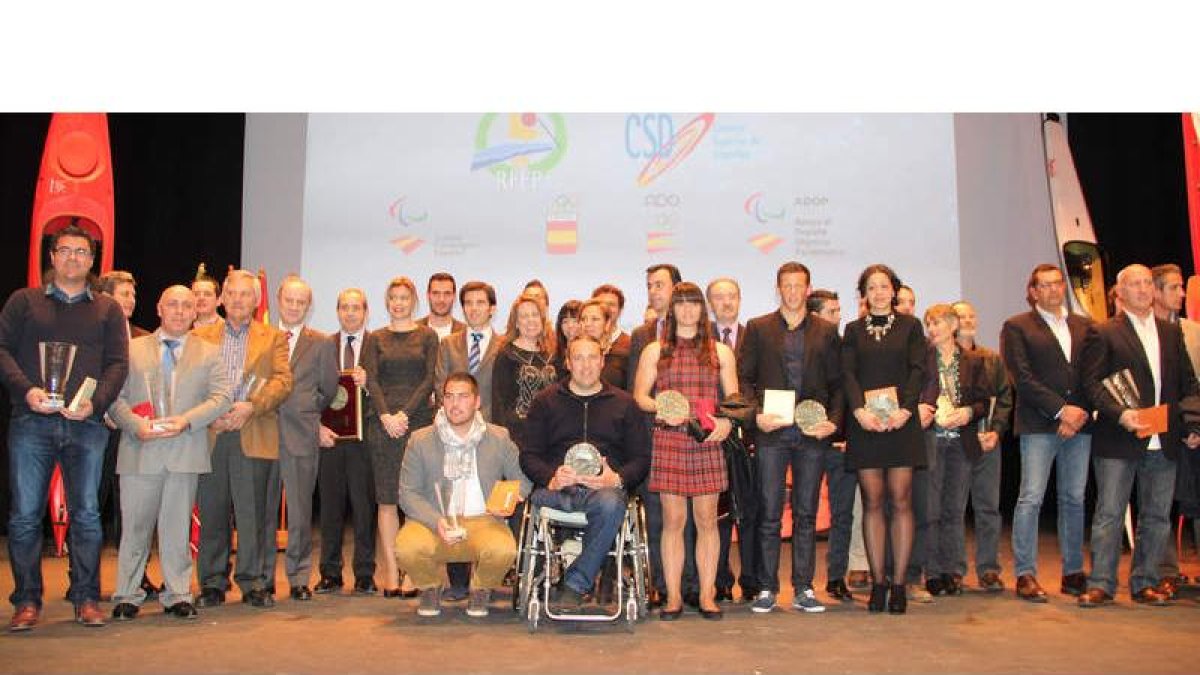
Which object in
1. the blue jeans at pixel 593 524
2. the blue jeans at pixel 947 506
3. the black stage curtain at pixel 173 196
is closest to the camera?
the blue jeans at pixel 593 524

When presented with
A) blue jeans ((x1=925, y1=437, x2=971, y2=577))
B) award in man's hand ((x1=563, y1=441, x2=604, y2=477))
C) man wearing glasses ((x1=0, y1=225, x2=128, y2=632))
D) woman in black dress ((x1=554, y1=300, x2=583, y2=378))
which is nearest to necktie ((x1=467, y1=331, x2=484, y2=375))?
woman in black dress ((x1=554, y1=300, x2=583, y2=378))

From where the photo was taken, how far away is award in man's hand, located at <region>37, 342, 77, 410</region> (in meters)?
4.23

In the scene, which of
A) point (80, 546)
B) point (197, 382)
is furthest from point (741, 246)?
point (80, 546)

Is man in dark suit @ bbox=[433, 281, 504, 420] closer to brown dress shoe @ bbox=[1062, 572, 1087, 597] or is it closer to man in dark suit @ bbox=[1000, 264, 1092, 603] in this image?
man in dark suit @ bbox=[1000, 264, 1092, 603]

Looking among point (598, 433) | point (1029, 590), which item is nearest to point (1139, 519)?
point (1029, 590)

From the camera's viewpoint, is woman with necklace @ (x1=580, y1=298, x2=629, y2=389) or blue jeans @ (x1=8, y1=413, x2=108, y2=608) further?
woman with necklace @ (x1=580, y1=298, x2=629, y2=389)

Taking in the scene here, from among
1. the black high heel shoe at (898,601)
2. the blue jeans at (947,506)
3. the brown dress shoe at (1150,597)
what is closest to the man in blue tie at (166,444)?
the black high heel shoe at (898,601)

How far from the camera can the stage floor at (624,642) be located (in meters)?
3.64

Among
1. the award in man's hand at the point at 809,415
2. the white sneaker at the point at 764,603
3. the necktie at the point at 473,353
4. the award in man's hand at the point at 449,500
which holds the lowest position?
the white sneaker at the point at 764,603

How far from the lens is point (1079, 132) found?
26.9 feet

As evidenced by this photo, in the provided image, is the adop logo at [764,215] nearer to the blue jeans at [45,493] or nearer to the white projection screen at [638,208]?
the white projection screen at [638,208]

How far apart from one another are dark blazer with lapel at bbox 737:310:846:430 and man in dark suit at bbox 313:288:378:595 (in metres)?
1.73

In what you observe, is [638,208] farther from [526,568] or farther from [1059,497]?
[526,568]

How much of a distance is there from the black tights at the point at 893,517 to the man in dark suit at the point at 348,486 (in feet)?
7.13
